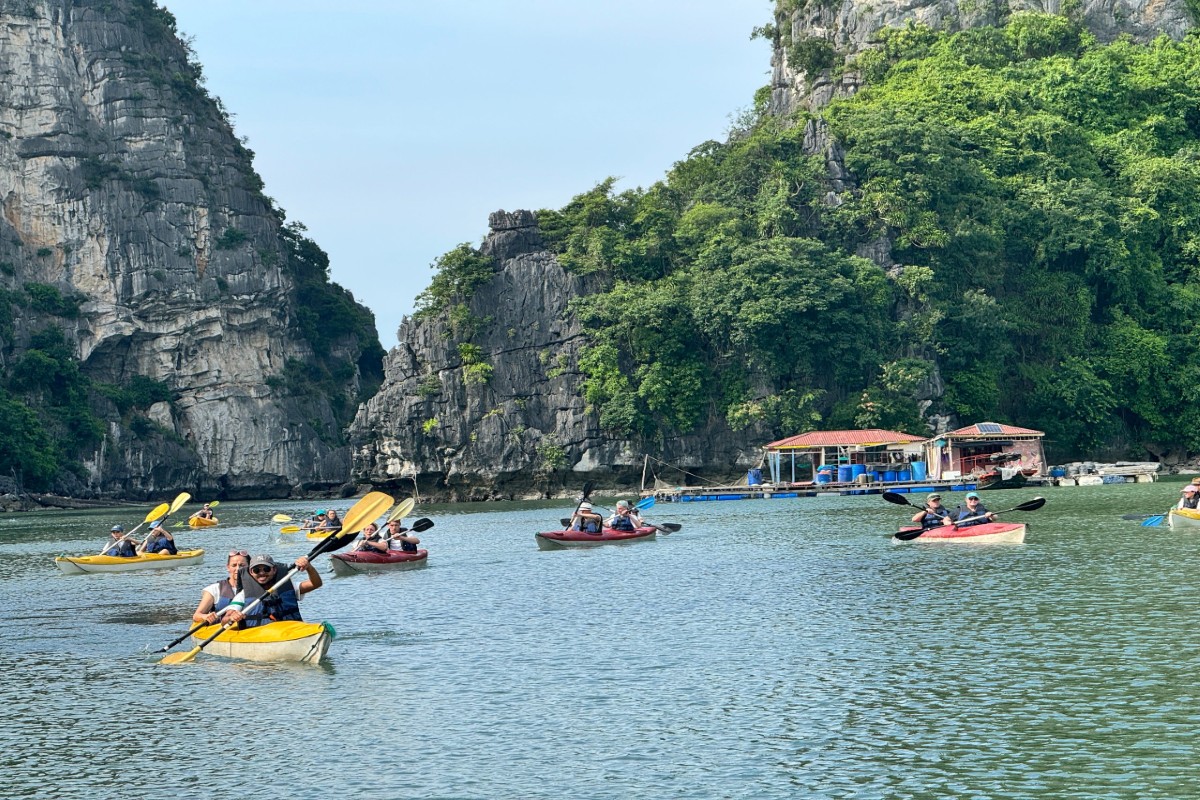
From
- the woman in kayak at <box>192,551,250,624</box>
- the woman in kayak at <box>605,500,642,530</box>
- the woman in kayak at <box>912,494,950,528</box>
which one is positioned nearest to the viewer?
the woman in kayak at <box>192,551,250,624</box>

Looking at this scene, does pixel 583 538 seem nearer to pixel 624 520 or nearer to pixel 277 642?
pixel 624 520

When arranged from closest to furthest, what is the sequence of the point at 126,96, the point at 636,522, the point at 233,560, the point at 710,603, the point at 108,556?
the point at 233,560 → the point at 710,603 → the point at 108,556 → the point at 636,522 → the point at 126,96

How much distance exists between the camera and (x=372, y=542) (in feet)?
114

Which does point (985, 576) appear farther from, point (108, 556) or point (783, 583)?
point (108, 556)

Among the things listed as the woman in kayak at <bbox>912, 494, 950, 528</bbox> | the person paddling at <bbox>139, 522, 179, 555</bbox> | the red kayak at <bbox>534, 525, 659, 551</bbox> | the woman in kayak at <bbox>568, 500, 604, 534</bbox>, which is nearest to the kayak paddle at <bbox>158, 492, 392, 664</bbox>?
the red kayak at <bbox>534, 525, 659, 551</bbox>

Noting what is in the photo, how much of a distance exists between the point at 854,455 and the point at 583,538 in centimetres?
3417

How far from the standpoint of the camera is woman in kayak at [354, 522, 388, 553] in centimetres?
3450

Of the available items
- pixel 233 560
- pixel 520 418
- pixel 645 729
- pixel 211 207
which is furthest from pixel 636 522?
pixel 211 207

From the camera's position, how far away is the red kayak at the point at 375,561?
33.7m

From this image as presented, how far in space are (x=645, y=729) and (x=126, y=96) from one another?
106 meters

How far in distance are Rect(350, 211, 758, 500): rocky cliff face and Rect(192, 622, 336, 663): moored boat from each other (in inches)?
2201

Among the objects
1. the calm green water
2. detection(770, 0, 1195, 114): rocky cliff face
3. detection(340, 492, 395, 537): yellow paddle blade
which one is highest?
detection(770, 0, 1195, 114): rocky cliff face

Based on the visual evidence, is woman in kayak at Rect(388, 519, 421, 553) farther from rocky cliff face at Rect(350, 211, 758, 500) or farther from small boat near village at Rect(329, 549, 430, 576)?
rocky cliff face at Rect(350, 211, 758, 500)

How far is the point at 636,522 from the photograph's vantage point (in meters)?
41.1
